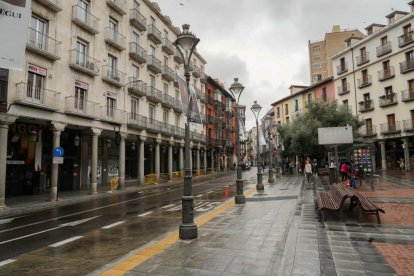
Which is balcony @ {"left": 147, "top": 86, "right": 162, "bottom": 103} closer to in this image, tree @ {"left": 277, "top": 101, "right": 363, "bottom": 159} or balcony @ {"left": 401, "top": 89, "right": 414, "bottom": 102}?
tree @ {"left": 277, "top": 101, "right": 363, "bottom": 159}

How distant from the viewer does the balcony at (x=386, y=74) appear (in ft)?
111

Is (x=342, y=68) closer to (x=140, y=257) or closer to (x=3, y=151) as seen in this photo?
(x=3, y=151)

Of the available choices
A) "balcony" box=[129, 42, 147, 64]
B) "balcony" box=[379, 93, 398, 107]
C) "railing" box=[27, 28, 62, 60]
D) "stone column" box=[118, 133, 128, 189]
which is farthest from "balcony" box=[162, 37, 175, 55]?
"balcony" box=[379, 93, 398, 107]

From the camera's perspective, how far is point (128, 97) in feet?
88.3

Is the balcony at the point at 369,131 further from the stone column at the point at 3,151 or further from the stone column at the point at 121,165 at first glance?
the stone column at the point at 3,151

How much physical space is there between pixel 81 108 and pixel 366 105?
32.4m

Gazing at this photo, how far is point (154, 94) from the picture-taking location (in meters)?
30.8

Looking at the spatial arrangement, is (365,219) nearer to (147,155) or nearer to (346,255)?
(346,255)

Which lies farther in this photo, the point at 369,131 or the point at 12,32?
the point at 369,131

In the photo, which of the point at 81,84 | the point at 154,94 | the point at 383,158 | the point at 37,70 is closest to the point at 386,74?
the point at 383,158

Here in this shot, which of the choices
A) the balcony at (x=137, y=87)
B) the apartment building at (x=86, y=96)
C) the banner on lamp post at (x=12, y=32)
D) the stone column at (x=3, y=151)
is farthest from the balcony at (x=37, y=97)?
the banner on lamp post at (x=12, y=32)

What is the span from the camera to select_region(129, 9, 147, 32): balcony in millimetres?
27283

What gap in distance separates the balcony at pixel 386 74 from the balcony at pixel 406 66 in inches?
44.4

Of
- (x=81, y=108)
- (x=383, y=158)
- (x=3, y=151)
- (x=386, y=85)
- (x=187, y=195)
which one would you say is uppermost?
(x=386, y=85)
